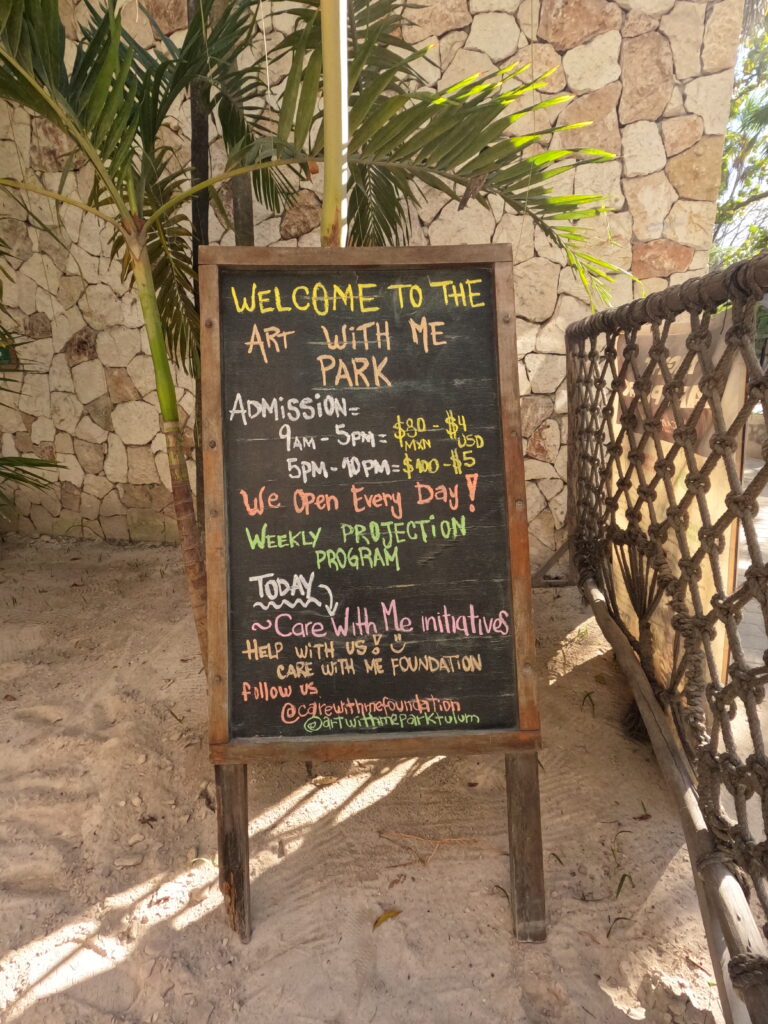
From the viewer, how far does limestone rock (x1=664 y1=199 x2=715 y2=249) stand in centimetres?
320

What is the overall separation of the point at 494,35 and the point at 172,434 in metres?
2.73

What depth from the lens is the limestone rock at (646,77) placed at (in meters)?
3.05

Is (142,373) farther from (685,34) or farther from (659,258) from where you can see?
(685,34)

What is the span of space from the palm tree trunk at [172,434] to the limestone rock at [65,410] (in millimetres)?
2515

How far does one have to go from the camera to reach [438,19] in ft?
10.2

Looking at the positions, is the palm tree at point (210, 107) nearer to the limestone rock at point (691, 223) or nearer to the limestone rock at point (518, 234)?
the limestone rock at point (518, 234)

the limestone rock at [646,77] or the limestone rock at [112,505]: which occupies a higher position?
the limestone rock at [646,77]

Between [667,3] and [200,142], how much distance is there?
2.40 metres

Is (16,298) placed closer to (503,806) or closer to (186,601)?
(186,601)

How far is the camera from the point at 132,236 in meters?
1.77

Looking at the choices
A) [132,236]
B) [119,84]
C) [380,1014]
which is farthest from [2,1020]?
[119,84]

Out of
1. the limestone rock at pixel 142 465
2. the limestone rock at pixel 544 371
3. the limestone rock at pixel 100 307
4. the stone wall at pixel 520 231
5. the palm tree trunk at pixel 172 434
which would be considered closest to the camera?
the palm tree trunk at pixel 172 434

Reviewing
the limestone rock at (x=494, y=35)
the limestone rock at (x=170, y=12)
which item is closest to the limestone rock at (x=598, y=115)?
the limestone rock at (x=494, y=35)

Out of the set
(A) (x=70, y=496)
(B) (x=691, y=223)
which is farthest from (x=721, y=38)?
(A) (x=70, y=496)
